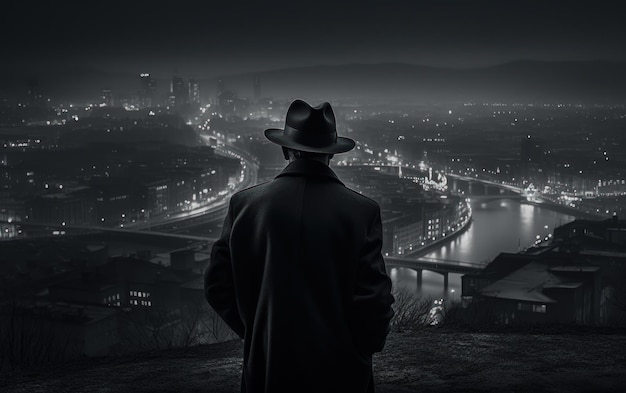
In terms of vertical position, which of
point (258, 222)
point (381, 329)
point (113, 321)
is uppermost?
point (258, 222)

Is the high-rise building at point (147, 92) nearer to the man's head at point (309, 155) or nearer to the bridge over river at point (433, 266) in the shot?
the bridge over river at point (433, 266)

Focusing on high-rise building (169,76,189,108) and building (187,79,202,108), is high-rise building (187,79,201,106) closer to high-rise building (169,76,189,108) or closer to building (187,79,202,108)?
building (187,79,202,108)

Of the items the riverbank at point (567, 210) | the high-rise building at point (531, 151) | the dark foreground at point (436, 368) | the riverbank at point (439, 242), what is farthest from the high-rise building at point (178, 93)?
the dark foreground at point (436, 368)

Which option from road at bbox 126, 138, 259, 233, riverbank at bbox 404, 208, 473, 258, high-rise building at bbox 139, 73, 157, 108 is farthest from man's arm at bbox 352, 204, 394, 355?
high-rise building at bbox 139, 73, 157, 108

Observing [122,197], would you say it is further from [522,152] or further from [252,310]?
[252,310]

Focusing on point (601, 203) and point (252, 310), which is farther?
point (601, 203)

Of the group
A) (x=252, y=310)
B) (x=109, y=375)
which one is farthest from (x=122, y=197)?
(x=252, y=310)
